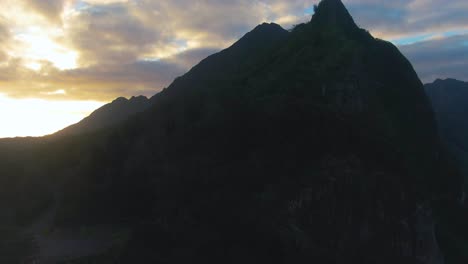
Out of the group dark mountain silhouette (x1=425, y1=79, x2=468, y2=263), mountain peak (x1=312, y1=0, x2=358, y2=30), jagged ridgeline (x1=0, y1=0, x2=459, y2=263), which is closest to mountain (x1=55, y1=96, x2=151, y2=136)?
jagged ridgeline (x1=0, y1=0, x2=459, y2=263)

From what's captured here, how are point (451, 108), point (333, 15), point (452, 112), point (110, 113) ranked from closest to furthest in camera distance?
point (333, 15), point (110, 113), point (452, 112), point (451, 108)

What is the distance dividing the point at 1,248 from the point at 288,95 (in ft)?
97.7

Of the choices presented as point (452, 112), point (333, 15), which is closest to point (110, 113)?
point (333, 15)

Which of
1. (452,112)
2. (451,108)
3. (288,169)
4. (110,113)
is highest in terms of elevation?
(110,113)

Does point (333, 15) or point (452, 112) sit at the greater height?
point (333, 15)

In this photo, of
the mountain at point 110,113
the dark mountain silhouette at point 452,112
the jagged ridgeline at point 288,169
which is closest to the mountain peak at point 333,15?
the jagged ridgeline at point 288,169

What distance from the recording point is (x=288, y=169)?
30.8 metres

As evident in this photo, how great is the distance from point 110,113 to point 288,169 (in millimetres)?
83879

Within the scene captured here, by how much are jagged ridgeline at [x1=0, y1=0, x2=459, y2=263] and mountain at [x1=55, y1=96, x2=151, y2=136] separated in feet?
159

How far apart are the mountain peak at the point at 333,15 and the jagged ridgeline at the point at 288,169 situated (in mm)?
400

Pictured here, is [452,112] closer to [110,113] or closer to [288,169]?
[110,113]

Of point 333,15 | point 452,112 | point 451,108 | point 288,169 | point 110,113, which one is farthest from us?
point 451,108

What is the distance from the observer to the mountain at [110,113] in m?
101

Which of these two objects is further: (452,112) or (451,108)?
(451,108)
